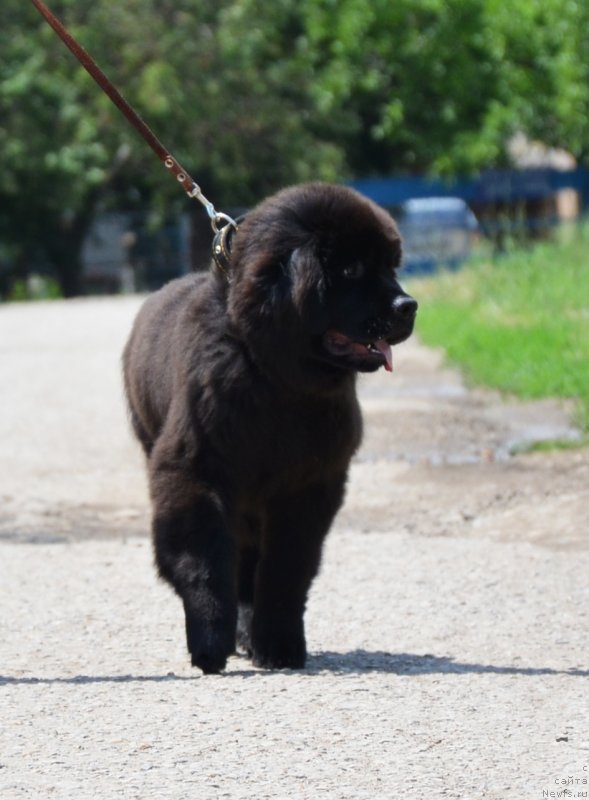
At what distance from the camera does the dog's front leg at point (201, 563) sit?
533 centimetres

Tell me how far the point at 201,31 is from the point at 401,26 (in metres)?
4.70

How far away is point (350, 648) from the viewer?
19.2 feet

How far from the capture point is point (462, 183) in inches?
1505

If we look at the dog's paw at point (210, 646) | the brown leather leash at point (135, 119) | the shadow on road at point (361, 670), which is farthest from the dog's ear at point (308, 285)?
the shadow on road at point (361, 670)

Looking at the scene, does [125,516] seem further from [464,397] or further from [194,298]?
[464,397]

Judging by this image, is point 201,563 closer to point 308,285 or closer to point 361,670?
point 361,670

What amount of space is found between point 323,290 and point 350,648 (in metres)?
1.40

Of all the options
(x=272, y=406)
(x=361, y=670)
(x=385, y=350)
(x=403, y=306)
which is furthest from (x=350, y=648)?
(x=403, y=306)

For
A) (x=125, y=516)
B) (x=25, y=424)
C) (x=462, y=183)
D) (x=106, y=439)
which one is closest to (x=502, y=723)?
(x=125, y=516)

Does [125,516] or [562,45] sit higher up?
[562,45]

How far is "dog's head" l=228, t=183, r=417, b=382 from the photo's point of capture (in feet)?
17.1

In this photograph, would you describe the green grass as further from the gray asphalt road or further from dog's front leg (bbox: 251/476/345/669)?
dog's front leg (bbox: 251/476/345/669)

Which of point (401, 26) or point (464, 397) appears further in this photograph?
point (401, 26)

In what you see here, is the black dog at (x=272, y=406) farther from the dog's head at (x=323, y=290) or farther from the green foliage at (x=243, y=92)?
the green foliage at (x=243, y=92)
